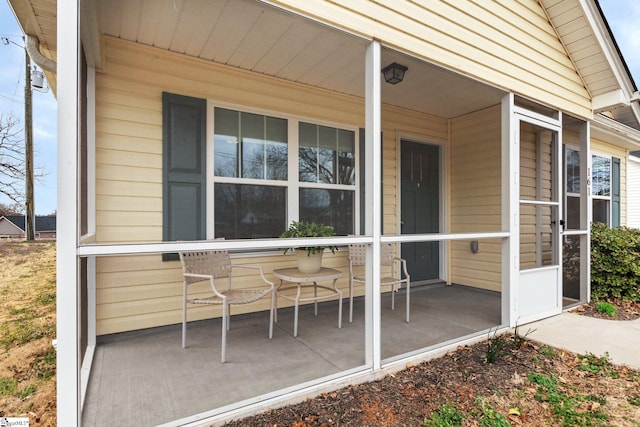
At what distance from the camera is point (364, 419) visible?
1.85 metres

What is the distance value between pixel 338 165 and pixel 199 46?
2002 mm

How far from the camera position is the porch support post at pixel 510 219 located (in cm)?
321

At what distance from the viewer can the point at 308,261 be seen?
3.16m

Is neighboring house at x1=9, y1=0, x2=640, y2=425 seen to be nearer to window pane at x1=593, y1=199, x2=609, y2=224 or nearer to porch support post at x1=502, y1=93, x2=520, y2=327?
porch support post at x1=502, y1=93, x2=520, y2=327

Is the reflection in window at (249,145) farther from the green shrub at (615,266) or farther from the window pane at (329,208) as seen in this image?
the green shrub at (615,266)

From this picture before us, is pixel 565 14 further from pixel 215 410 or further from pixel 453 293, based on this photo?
pixel 215 410

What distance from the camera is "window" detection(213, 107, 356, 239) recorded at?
3395mm

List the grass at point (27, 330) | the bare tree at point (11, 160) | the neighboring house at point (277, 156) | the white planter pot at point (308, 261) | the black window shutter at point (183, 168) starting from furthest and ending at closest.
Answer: the bare tree at point (11, 160) → the white planter pot at point (308, 261) → the black window shutter at point (183, 168) → the grass at point (27, 330) → the neighboring house at point (277, 156)

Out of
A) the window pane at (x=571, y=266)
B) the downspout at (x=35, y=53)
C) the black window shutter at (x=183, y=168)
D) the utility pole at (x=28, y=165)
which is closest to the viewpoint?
the downspout at (x=35, y=53)

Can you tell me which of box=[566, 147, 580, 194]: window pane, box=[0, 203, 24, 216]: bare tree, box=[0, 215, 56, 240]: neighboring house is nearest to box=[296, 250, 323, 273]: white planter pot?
box=[0, 215, 56, 240]: neighboring house

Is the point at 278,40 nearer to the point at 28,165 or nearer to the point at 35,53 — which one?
the point at 35,53

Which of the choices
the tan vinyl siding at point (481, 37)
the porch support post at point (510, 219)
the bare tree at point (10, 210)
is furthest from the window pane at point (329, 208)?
the bare tree at point (10, 210)

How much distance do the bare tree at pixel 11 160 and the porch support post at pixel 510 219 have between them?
7017 mm

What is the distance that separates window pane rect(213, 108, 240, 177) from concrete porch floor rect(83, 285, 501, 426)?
1578 mm
